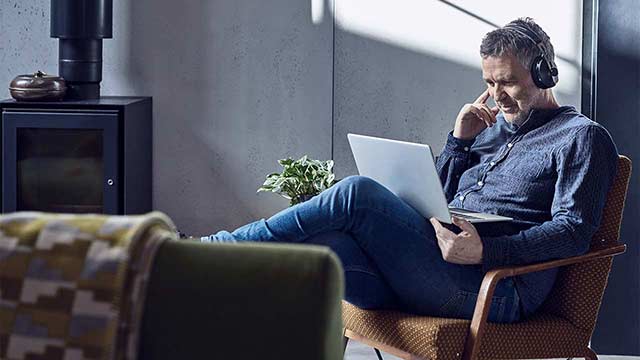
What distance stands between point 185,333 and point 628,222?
300 centimetres

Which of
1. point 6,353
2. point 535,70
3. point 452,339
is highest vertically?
point 535,70

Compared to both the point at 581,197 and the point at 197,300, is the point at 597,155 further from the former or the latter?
the point at 197,300

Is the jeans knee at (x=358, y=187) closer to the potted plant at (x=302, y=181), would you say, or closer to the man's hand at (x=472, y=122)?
the man's hand at (x=472, y=122)

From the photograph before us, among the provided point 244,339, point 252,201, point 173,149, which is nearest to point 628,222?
point 252,201

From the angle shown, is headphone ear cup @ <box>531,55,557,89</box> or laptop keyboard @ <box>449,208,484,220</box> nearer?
laptop keyboard @ <box>449,208,484,220</box>

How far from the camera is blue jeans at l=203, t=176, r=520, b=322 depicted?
279 centimetres

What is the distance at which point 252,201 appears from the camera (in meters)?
4.75

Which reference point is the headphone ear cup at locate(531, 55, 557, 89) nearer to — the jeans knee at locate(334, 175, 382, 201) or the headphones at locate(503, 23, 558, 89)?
the headphones at locate(503, 23, 558, 89)

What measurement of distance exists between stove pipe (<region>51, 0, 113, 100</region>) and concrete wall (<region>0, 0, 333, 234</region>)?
222 millimetres

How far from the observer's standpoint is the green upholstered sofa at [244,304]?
4.42ft

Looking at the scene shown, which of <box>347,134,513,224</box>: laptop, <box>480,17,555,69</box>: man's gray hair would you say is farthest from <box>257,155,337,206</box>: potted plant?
<box>480,17,555,69</box>: man's gray hair

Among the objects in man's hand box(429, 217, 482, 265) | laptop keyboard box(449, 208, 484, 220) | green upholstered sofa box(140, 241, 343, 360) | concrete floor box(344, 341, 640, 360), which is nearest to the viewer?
green upholstered sofa box(140, 241, 343, 360)

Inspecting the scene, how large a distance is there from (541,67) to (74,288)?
2.00 metres

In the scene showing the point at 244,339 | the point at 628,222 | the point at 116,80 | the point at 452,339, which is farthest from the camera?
the point at 116,80
